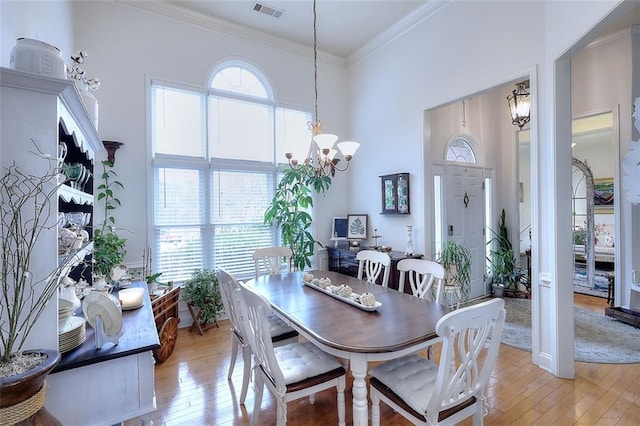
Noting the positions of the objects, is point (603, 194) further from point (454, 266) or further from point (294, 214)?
point (294, 214)

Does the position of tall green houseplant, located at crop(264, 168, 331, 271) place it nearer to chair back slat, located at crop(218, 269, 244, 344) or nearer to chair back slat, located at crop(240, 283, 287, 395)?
chair back slat, located at crop(218, 269, 244, 344)

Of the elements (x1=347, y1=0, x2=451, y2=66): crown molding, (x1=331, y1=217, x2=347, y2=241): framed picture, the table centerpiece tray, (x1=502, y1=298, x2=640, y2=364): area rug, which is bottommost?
(x1=502, y1=298, x2=640, y2=364): area rug

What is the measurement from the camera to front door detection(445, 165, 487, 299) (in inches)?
178

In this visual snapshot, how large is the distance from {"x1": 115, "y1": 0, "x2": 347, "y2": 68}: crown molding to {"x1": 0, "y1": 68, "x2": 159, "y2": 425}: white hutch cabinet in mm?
2989

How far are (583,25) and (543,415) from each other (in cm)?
282

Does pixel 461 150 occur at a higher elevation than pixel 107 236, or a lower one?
higher

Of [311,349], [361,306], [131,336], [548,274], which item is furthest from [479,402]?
[131,336]

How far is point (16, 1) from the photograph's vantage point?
1.69m

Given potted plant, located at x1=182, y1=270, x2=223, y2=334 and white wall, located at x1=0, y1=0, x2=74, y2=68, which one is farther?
potted plant, located at x1=182, y1=270, x2=223, y2=334

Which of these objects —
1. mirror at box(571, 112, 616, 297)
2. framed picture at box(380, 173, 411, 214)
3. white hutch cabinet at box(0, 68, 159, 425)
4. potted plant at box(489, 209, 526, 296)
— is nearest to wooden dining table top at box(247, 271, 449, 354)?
white hutch cabinet at box(0, 68, 159, 425)

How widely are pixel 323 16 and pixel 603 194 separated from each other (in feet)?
16.8

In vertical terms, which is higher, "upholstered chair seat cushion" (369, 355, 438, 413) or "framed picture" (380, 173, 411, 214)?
"framed picture" (380, 173, 411, 214)

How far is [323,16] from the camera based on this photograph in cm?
402

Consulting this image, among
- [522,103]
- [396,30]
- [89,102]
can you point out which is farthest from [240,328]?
[396,30]
